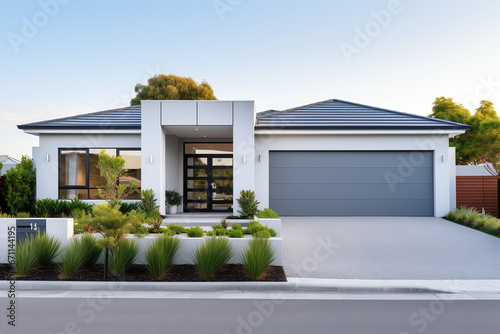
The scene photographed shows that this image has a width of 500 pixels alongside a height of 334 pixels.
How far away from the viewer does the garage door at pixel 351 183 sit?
41.4 feet

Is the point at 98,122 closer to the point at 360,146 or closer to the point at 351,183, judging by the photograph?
the point at 351,183

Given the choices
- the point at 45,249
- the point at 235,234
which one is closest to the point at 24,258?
the point at 45,249

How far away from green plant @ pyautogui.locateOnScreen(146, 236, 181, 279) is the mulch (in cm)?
17

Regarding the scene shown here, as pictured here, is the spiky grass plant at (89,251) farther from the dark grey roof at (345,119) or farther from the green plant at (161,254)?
the dark grey roof at (345,119)

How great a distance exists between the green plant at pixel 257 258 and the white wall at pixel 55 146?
782cm

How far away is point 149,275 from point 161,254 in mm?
527

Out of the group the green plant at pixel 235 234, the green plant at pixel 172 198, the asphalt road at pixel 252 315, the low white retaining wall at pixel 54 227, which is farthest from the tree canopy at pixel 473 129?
the low white retaining wall at pixel 54 227

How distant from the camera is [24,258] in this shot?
19.5 ft

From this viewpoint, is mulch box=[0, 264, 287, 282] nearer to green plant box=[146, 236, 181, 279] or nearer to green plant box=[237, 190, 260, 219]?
green plant box=[146, 236, 181, 279]

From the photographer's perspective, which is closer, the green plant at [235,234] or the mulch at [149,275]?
the mulch at [149,275]

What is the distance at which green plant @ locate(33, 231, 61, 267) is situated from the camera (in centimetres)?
633

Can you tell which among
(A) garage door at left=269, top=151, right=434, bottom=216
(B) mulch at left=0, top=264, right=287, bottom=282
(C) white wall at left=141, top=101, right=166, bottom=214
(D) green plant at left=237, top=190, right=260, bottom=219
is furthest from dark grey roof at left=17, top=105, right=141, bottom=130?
(B) mulch at left=0, top=264, right=287, bottom=282

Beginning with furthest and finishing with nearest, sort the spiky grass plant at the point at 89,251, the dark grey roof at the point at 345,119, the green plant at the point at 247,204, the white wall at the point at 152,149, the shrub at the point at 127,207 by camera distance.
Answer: the dark grey roof at the point at 345,119 → the white wall at the point at 152,149 → the shrub at the point at 127,207 → the green plant at the point at 247,204 → the spiky grass plant at the point at 89,251

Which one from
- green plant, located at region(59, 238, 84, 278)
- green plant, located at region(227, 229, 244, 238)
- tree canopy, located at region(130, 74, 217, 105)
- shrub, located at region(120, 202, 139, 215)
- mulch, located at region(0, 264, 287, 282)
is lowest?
mulch, located at region(0, 264, 287, 282)
